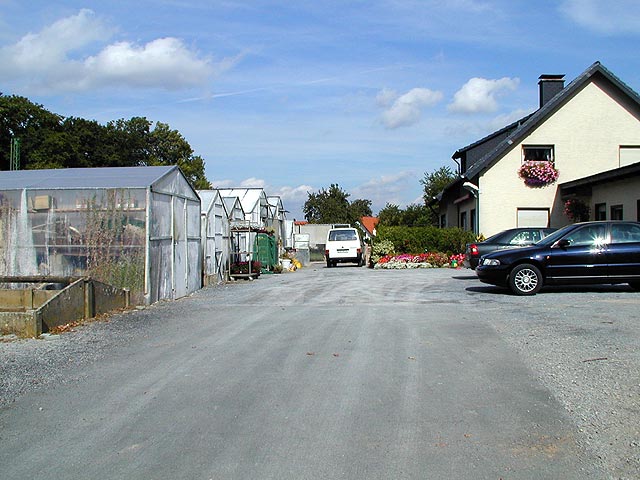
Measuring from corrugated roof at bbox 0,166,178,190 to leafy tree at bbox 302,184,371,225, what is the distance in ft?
222

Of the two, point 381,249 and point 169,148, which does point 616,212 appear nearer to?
point 381,249

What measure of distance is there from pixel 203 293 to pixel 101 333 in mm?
7030

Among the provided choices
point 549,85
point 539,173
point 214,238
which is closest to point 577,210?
point 539,173

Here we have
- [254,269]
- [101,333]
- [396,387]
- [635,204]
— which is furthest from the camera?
[254,269]

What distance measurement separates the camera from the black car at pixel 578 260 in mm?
13484

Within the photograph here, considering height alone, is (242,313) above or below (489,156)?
below

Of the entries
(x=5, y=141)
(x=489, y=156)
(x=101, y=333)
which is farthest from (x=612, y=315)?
(x=5, y=141)

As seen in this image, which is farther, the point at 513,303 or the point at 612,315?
the point at 513,303

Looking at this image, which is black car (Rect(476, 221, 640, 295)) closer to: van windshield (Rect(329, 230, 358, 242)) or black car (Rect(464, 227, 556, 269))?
black car (Rect(464, 227, 556, 269))

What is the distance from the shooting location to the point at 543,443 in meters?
4.80

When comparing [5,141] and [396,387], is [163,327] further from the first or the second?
[5,141]

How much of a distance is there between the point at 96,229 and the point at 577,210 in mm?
19323

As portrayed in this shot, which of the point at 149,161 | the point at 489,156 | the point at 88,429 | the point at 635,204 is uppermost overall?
the point at 149,161

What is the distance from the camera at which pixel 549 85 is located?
29.9m
